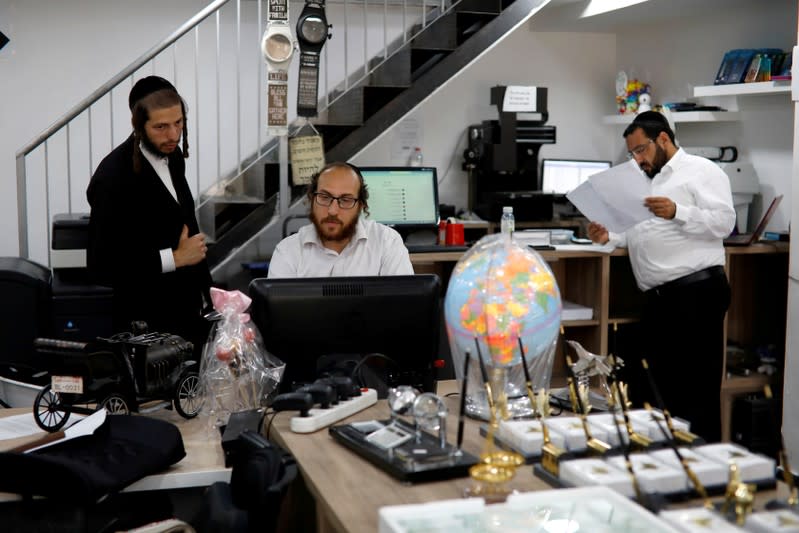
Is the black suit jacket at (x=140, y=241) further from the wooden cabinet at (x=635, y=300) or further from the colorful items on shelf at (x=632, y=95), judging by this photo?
the colorful items on shelf at (x=632, y=95)

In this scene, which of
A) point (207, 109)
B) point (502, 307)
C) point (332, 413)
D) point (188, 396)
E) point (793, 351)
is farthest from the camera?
point (207, 109)

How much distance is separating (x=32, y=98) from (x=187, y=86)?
89 centimetres

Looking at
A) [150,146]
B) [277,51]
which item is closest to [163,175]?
[150,146]

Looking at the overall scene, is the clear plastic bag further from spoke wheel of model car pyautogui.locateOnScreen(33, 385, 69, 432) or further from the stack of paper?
the stack of paper

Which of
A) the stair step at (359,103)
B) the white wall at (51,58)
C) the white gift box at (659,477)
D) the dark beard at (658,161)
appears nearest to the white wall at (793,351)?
the dark beard at (658,161)

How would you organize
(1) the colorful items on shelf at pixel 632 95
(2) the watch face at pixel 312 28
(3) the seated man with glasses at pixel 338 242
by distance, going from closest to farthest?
(3) the seated man with glasses at pixel 338 242 < (2) the watch face at pixel 312 28 < (1) the colorful items on shelf at pixel 632 95

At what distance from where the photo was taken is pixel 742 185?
5.02 m

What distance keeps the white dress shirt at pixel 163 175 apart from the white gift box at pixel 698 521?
2262mm

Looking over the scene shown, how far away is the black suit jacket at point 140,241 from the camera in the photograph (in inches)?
126

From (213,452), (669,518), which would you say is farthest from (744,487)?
(213,452)

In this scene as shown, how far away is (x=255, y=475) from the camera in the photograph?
169 cm

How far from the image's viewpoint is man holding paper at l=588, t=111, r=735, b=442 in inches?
161

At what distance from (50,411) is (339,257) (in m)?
1.18

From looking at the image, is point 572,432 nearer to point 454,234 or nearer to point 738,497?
point 738,497
